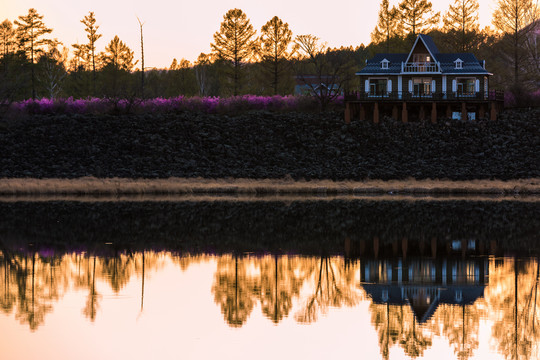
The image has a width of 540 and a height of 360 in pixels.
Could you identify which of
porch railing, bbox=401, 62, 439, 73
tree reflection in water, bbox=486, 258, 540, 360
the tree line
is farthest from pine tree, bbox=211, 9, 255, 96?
tree reflection in water, bbox=486, 258, 540, 360

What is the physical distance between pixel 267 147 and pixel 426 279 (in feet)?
154

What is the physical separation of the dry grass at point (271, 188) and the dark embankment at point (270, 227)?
29.1 ft

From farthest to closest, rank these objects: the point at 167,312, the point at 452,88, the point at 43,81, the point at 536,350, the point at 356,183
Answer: the point at 43,81, the point at 452,88, the point at 356,183, the point at 167,312, the point at 536,350

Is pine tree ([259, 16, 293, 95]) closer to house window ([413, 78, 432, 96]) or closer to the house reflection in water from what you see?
house window ([413, 78, 432, 96])

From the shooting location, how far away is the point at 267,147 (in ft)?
221

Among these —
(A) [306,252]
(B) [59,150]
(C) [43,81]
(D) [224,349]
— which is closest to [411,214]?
(A) [306,252]

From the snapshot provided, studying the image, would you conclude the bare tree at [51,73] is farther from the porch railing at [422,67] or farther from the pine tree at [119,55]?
the porch railing at [422,67]

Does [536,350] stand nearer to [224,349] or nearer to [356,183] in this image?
[224,349]

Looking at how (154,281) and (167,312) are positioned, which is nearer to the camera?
(167,312)

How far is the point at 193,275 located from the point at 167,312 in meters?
4.71

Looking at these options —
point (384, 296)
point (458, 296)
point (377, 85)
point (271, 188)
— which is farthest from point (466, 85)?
point (384, 296)

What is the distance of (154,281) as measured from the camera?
2064 cm

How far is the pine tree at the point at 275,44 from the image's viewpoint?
8825cm

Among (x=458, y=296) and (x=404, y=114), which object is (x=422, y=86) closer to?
(x=404, y=114)
